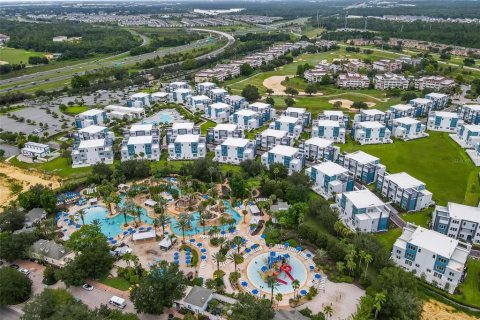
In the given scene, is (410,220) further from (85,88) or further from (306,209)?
(85,88)

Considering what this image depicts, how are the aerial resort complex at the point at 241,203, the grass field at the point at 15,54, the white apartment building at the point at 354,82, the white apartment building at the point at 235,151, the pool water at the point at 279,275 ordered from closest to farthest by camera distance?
1. the aerial resort complex at the point at 241,203
2. the pool water at the point at 279,275
3. the white apartment building at the point at 235,151
4. the white apartment building at the point at 354,82
5. the grass field at the point at 15,54

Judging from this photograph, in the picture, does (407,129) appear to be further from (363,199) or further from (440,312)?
(440,312)

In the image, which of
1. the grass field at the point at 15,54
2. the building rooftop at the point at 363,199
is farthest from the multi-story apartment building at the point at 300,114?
the grass field at the point at 15,54

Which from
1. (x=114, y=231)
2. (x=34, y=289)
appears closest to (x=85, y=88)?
(x=114, y=231)

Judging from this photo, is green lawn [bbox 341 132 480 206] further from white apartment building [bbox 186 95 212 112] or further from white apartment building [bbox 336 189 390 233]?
white apartment building [bbox 186 95 212 112]

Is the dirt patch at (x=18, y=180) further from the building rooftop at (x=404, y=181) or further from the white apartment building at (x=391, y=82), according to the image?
the white apartment building at (x=391, y=82)

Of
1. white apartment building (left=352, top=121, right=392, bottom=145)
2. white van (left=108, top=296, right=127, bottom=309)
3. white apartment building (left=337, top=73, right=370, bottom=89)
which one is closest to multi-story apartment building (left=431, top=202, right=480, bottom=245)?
white apartment building (left=352, top=121, right=392, bottom=145)
